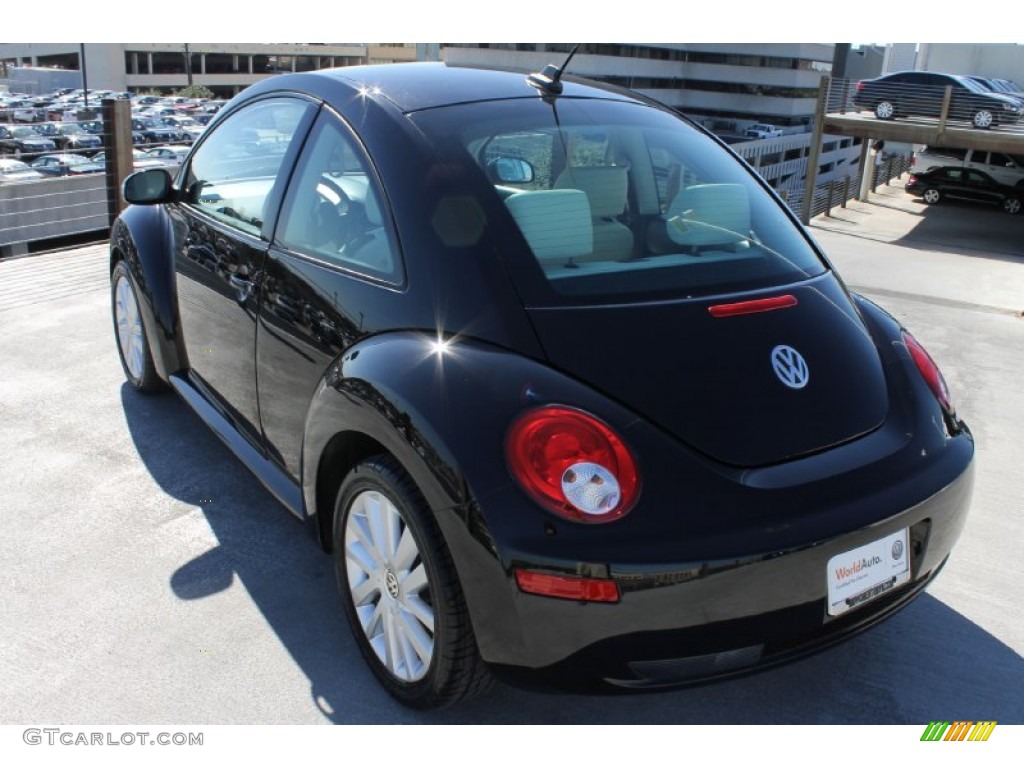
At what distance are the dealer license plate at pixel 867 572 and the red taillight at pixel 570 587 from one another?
1.76 ft

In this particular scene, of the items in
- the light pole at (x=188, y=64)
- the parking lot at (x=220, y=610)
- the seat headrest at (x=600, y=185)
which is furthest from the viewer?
the light pole at (x=188, y=64)

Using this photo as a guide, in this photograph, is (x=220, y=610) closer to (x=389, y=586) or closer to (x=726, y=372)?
(x=389, y=586)

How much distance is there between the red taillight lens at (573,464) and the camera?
6.59 feet

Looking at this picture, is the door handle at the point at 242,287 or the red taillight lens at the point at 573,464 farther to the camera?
the door handle at the point at 242,287

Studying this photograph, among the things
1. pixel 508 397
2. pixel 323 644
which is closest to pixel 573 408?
pixel 508 397

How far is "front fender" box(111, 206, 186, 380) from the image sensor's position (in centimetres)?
388

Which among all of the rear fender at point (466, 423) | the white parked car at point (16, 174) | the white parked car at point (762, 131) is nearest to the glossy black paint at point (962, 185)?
the white parked car at point (16, 174)

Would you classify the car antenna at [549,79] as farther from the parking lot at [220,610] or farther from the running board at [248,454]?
the parking lot at [220,610]

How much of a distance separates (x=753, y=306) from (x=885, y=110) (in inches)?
1007

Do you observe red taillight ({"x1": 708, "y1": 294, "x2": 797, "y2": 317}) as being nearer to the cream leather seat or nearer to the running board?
the cream leather seat

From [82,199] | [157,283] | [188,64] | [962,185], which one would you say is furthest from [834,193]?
[188,64]

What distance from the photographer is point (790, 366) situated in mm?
2348

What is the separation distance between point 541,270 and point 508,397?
42 cm

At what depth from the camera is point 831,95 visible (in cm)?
2448
